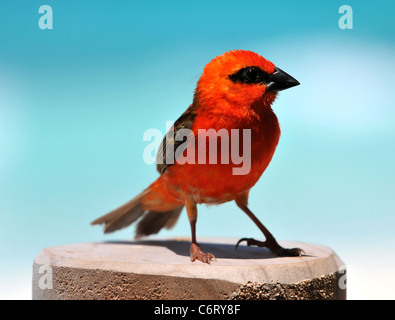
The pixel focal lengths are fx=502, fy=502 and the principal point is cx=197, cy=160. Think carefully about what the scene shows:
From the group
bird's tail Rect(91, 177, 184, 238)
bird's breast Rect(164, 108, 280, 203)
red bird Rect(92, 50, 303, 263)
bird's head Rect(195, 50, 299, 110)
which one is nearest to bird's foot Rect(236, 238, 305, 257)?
red bird Rect(92, 50, 303, 263)

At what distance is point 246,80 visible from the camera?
3.76 m

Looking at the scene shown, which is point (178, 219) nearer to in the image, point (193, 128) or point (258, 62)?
point (193, 128)

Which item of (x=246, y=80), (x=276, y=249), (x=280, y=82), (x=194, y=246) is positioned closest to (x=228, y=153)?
(x=246, y=80)

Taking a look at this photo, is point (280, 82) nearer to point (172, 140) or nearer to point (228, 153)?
point (228, 153)

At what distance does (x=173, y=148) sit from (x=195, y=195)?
0.42 metres

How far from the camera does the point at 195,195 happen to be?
402 centimetres

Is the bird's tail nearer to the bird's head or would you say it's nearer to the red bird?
the red bird

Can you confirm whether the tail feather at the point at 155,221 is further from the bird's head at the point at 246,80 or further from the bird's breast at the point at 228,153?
the bird's head at the point at 246,80

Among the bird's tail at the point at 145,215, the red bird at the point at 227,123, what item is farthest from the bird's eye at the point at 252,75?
the bird's tail at the point at 145,215

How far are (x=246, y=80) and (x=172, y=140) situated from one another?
0.81 metres

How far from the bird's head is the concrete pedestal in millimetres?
1232

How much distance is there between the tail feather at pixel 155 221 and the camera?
5051 millimetres
